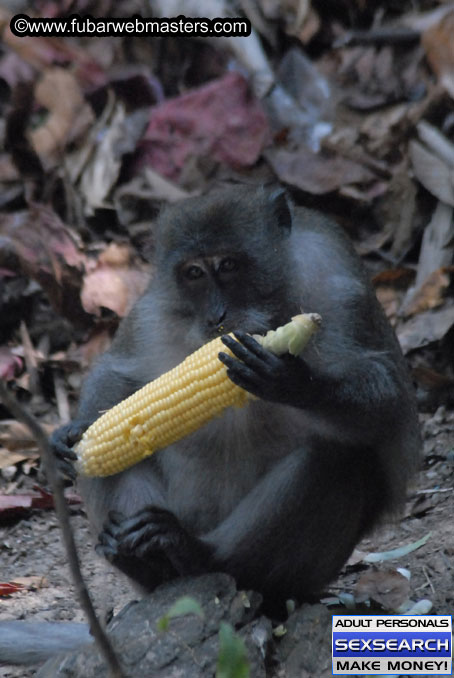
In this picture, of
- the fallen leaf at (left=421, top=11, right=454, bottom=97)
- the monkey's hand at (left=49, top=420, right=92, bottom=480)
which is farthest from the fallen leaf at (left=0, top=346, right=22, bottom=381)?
the fallen leaf at (left=421, top=11, right=454, bottom=97)

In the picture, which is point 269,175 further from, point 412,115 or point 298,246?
point 298,246

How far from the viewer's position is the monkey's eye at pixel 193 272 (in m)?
4.98

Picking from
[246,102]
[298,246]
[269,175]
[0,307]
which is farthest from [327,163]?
[298,246]

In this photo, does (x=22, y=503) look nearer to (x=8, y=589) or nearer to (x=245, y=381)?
(x=8, y=589)

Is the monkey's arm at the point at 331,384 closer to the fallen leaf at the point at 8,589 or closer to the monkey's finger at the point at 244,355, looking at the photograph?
the monkey's finger at the point at 244,355

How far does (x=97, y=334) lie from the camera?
8586 mm

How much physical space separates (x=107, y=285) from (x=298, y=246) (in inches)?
147

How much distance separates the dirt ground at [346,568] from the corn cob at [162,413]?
84 centimetres

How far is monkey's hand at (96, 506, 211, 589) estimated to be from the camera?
4.81m

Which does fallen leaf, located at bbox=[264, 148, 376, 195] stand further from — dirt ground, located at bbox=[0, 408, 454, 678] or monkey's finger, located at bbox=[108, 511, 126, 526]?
monkey's finger, located at bbox=[108, 511, 126, 526]

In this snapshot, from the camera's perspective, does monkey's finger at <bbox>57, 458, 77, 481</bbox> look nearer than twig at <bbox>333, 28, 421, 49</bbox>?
Yes

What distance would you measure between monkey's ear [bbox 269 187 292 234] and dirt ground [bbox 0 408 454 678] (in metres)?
1.70

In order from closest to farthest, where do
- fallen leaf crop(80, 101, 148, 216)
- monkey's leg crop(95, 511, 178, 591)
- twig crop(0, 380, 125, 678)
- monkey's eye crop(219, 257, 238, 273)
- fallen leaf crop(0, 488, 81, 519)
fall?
twig crop(0, 380, 125, 678)
monkey's leg crop(95, 511, 178, 591)
monkey's eye crop(219, 257, 238, 273)
fallen leaf crop(0, 488, 81, 519)
fallen leaf crop(80, 101, 148, 216)

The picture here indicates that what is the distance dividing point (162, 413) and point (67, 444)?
1.97ft
